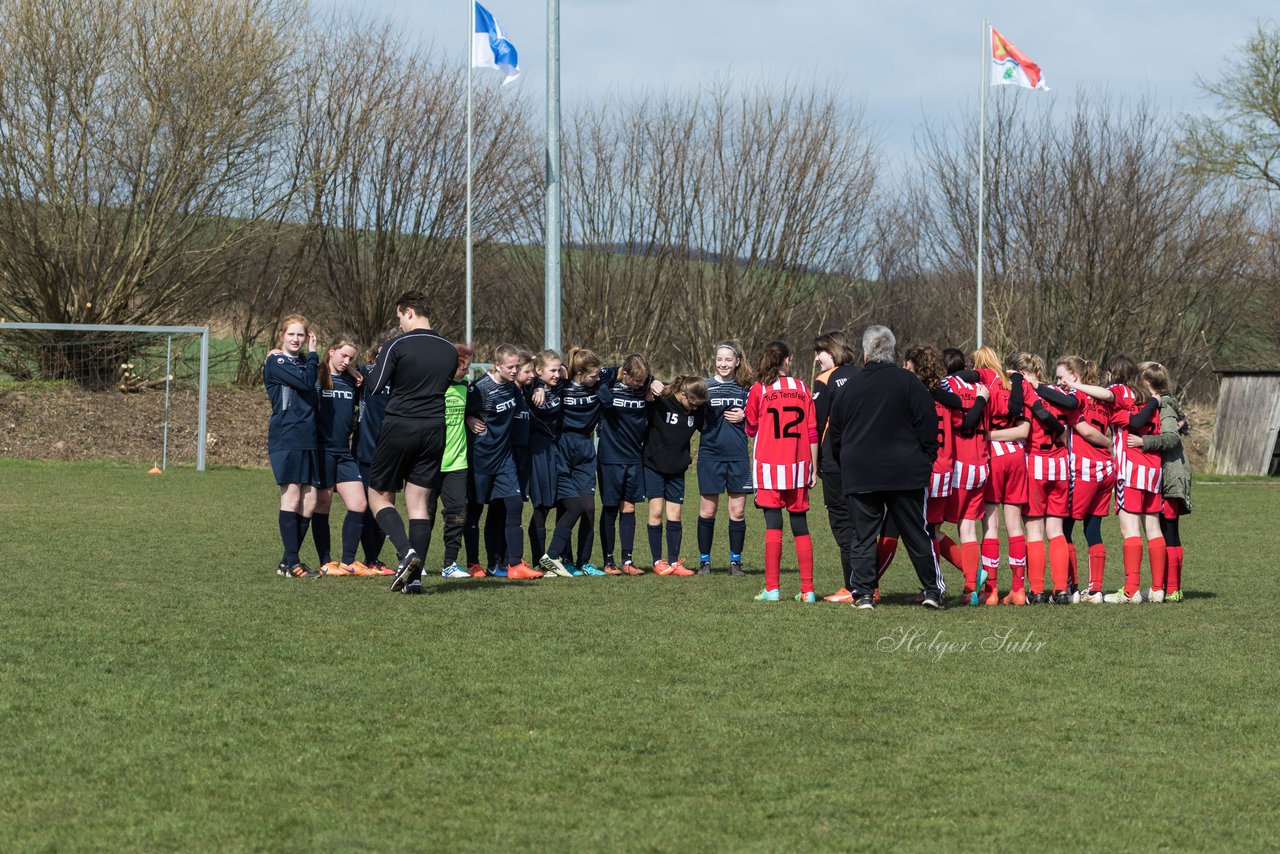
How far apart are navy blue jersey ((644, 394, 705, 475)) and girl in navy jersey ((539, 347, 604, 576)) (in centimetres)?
47

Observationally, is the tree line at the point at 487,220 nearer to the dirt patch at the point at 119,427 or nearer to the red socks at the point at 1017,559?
the dirt patch at the point at 119,427

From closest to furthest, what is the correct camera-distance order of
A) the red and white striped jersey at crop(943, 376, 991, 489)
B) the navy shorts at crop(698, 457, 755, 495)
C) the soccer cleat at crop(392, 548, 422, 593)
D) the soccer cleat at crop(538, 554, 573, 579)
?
1. the soccer cleat at crop(392, 548, 422, 593)
2. the red and white striped jersey at crop(943, 376, 991, 489)
3. the soccer cleat at crop(538, 554, 573, 579)
4. the navy shorts at crop(698, 457, 755, 495)

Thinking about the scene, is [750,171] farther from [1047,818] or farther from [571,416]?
[1047,818]

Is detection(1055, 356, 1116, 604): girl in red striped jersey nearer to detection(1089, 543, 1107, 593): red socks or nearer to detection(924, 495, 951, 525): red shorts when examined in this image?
detection(1089, 543, 1107, 593): red socks

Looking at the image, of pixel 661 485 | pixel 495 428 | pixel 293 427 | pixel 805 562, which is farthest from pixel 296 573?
pixel 805 562

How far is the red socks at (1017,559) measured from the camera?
942cm

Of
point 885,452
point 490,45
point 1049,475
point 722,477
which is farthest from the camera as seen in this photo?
point 490,45

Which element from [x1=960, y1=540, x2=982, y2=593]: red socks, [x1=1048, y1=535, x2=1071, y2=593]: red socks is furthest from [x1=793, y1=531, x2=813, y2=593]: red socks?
[x1=1048, y1=535, x2=1071, y2=593]: red socks

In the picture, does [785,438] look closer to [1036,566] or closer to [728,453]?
[728,453]

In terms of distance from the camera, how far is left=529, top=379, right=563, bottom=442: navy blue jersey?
10.5 m

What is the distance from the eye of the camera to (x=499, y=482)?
34.2 ft

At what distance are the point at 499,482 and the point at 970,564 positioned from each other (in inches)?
134

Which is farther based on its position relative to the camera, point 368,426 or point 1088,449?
point 368,426

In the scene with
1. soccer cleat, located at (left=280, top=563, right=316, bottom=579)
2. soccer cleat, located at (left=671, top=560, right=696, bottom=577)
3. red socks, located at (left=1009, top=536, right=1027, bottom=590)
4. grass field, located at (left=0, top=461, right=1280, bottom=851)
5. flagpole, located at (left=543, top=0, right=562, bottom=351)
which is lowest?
soccer cleat, located at (left=671, top=560, right=696, bottom=577)
